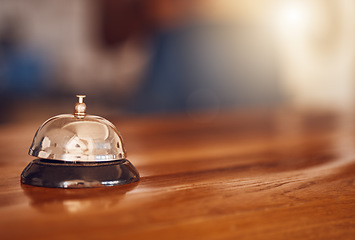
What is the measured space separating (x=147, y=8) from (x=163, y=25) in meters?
0.47

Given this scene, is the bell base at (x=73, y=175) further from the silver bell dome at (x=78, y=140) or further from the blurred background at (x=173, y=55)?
the blurred background at (x=173, y=55)

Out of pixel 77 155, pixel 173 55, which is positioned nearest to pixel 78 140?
pixel 77 155

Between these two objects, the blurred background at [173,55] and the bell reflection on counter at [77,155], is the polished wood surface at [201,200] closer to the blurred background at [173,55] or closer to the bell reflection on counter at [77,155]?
the bell reflection on counter at [77,155]

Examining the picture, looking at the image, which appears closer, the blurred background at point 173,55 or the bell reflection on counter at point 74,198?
the bell reflection on counter at point 74,198

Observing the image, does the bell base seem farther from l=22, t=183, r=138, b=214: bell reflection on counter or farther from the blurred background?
the blurred background

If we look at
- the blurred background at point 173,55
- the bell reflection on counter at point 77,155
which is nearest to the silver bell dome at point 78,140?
the bell reflection on counter at point 77,155

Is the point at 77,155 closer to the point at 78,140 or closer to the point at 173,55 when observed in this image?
the point at 78,140

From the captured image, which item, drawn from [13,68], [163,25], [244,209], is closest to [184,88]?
[163,25]

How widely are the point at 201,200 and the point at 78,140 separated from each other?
0.33 ft

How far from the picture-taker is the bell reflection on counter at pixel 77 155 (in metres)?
0.33

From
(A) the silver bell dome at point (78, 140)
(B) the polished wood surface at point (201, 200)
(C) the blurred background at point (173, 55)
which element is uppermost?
(C) the blurred background at point (173, 55)

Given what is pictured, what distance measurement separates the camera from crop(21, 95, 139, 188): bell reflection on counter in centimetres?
33

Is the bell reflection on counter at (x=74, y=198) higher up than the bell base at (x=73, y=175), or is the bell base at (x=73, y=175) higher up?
the bell base at (x=73, y=175)

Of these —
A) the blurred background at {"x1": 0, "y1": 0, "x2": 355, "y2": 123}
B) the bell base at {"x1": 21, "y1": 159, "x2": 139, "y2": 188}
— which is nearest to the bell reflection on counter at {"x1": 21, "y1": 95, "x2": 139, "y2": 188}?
the bell base at {"x1": 21, "y1": 159, "x2": 139, "y2": 188}
